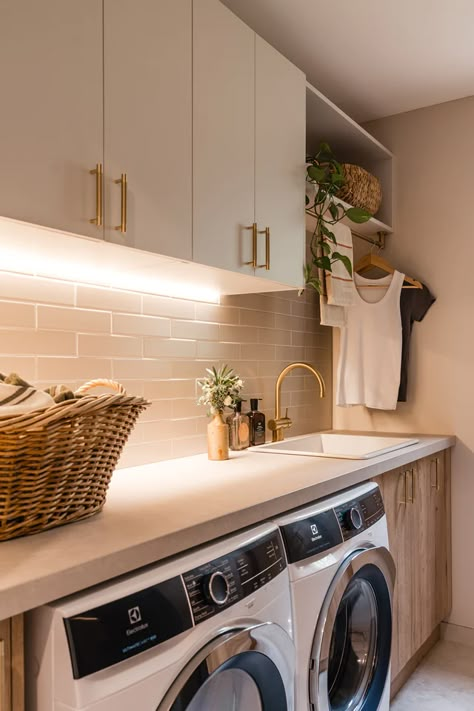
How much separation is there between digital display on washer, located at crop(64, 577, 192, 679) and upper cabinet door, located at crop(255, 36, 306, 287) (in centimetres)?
117

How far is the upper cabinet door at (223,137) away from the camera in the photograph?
1.72 meters

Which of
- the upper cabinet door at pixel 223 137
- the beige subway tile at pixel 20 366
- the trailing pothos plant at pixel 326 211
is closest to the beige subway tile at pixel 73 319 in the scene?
the beige subway tile at pixel 20 366

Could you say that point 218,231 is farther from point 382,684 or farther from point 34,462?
point 382,684

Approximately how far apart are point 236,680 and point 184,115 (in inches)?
55.3

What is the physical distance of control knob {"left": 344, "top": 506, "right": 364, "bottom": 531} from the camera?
1.74 m

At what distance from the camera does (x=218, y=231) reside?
1.79 m

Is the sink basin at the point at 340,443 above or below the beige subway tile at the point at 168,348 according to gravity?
below

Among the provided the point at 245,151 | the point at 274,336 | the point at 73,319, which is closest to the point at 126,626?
the point at 73,319

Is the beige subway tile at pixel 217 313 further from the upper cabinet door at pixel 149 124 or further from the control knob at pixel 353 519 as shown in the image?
the control knob at pixel 353 519

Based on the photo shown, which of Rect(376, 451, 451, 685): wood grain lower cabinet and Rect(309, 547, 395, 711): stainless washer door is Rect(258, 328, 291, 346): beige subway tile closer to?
Rect(376, 451, 451, 685): wood grain lower cabinet

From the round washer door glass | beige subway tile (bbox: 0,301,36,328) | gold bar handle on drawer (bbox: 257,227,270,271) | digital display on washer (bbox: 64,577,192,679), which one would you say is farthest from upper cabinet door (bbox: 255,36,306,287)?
digital display on washer (bbox: 64,577,192,679)

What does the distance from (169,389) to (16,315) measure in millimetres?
685

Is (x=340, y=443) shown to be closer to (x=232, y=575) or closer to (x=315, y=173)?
(x=315, y=173)

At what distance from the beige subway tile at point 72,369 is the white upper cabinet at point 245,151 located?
45 cm
